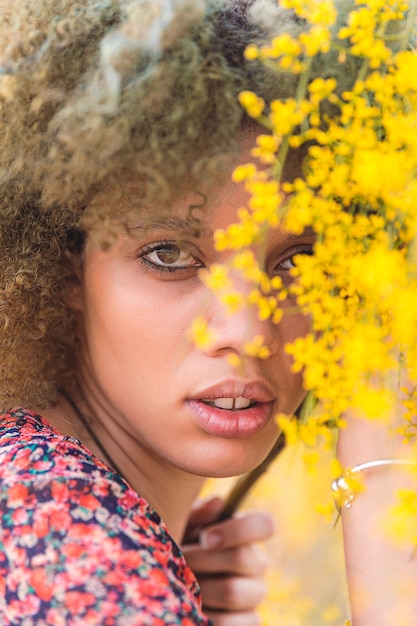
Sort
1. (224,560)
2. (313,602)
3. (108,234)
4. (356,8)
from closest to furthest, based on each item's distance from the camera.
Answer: (356,8) < (108,234) < (224,560) < (313,602)

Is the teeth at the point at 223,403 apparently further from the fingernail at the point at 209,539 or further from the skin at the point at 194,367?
the fingernail at the point at 209,539

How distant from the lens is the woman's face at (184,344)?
1.06 metres

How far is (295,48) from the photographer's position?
2.64ft

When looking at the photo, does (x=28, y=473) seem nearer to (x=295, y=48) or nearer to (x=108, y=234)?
(x=108, y=234)

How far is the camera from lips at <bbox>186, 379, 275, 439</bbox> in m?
1.10

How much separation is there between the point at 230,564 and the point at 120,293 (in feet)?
2.78

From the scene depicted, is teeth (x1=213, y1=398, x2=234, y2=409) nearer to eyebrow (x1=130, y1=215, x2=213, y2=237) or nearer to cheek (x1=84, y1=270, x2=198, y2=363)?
cheek (x1=84, y1=270, x2=198, y2=363)

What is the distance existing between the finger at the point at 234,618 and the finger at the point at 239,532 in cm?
14

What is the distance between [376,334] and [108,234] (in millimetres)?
489

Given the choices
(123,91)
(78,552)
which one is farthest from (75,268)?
(78,552)

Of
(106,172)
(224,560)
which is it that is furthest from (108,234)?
(224,560)

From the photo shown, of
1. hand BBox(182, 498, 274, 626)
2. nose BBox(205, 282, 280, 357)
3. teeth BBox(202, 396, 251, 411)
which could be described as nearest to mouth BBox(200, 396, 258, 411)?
teeth BBox(202, 396, 251, 411)

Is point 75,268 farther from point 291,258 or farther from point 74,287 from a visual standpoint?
point 291,258

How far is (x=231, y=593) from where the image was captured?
1673 millimetres
